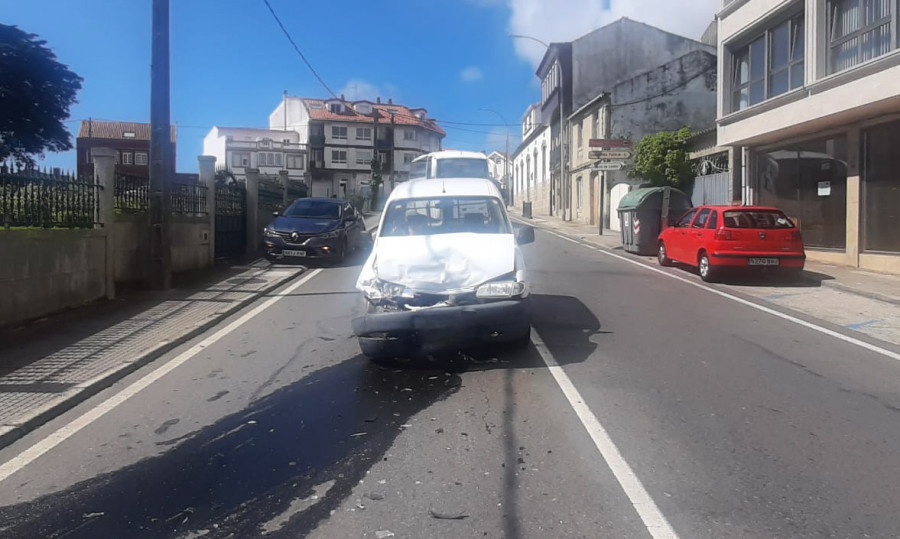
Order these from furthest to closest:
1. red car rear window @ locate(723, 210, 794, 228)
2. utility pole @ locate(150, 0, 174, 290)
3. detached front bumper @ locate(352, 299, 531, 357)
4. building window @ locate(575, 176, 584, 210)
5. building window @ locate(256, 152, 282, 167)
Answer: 1. building window @ locate(256, 152, 282, 167)
2. building window @ locate(575, 176, 584, 210)
3. red car rear window @ locate(723, 210, 794, 228)
4. utility pole @ locate(150, 0, 174, 290)
5. detached front bumper @ locate(352, 299, 531, 357)

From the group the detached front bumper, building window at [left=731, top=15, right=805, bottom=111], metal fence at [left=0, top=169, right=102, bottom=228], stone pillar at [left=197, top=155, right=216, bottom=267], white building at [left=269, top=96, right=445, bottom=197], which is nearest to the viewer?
the detached front bumper

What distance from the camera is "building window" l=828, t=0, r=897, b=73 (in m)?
13.7

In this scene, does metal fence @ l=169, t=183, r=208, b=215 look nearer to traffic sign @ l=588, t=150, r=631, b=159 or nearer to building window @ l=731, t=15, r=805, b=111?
building window @ l=731, t=15, r=805, b=111

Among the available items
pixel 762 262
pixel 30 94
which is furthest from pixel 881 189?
pixel 30 94

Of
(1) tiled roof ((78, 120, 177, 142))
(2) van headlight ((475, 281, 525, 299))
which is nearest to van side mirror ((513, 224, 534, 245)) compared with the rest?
(2) van headlight ((475, 281, 525, 299))

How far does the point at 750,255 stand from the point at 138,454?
11748 millimetres

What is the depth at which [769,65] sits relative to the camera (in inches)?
725

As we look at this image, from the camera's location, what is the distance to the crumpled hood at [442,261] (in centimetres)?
652

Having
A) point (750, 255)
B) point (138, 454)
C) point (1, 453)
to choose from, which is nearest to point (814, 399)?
point (138, 454)

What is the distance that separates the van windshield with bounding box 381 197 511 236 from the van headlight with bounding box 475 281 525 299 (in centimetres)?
157

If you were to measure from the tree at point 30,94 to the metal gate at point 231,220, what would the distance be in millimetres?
21088

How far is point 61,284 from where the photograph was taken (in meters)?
9.39

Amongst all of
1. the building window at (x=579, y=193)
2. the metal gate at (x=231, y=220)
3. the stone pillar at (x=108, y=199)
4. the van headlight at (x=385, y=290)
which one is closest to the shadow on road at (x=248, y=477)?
the van headlight at (x=385, y=290)

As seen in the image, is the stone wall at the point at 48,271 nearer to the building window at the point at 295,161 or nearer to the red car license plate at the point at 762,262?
the red car license plate at the point at 762,262
